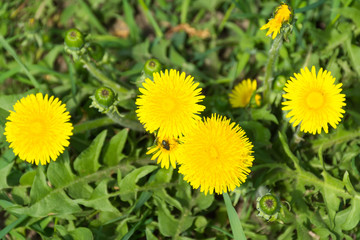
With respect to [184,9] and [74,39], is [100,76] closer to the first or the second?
[74,39]

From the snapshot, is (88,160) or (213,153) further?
(88,160)

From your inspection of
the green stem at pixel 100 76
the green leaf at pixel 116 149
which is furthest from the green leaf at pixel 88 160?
the green stem at pixel 100 76

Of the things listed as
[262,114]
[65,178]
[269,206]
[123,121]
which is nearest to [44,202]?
[65,178]

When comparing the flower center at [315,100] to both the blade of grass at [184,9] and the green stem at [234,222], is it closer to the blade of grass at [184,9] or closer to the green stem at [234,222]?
the green stem at [234,222]

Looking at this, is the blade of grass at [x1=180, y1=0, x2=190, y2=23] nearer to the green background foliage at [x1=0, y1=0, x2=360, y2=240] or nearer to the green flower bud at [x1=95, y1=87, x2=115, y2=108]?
the green background foliage at [x1=0, y1=0, x2=360, y2=240]

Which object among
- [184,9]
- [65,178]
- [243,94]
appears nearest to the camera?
[65,178]

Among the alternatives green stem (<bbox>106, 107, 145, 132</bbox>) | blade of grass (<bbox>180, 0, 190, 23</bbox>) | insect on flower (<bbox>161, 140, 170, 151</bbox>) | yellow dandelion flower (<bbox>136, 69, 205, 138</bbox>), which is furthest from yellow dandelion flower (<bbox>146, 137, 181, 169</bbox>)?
blade of grass (<bbox>180, 0, 190, 23</bbox>)
